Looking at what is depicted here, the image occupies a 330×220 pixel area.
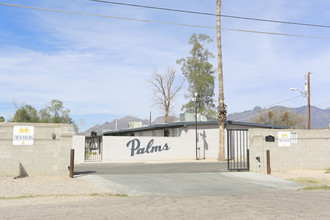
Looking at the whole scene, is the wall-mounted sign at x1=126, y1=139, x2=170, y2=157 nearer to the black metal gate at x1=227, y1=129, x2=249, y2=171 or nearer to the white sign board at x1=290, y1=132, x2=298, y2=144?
the black metal gate at x1=227, y1=129, x2=249, y2=171

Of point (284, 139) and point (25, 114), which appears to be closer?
point (284, 139)

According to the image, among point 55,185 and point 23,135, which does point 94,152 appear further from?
point 55,185

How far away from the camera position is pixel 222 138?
2970 cm

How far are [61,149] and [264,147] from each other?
34.4 feet

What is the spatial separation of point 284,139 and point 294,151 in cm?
91

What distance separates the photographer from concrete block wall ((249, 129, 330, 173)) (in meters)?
18.9

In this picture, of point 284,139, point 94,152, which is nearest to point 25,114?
point 94,152

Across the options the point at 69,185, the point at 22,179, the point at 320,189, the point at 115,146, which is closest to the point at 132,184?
the point at 69,185

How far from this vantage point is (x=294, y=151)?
19.5 m

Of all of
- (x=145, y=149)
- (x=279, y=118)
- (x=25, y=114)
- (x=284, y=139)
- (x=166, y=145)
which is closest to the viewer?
(x=284, y=139)

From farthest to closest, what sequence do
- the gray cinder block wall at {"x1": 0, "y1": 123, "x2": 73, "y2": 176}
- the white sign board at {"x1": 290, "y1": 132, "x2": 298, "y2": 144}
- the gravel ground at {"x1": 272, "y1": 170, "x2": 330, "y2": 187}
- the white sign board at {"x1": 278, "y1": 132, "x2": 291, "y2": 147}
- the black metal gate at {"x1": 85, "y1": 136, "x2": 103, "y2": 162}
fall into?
1. the black metal gate at {"x1": 85, "y1": 136, "x2": 103, "y2": 162}
2. the white sign board at {"x1": 290, "y1": 132, "x2": 298, "y2": 144}
3. the white sign board at {"x1": 278, "y1": 132, "x2": 291, "y2": 147}
4. the gray cinder block wall at {"x1": 0, "y1": 123, "x2": 73, "y2": 176}
5. the gravel ground at {"x1": 272, "y1": 170, "x2": 330, "y2": 187}

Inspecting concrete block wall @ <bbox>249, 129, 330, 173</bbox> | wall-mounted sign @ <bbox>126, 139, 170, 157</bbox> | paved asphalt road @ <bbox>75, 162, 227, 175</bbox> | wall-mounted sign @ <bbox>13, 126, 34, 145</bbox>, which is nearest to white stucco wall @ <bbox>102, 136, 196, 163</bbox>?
wall-mounted sign @ <bbox>126, 139, 170, 157</bbox>

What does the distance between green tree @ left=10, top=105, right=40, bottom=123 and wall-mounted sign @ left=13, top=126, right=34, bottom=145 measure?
45.1m

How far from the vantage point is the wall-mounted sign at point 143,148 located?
31.3 m
